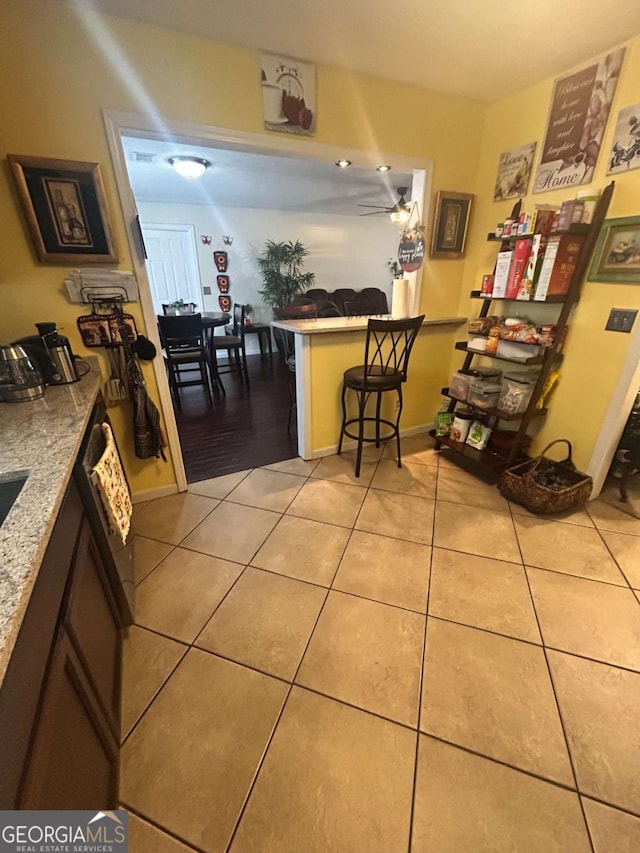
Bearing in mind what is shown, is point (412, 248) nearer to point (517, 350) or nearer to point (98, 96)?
point (517, 350)

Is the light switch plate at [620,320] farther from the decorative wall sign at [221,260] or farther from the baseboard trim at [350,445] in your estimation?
the decorative wall sign at [221,260]

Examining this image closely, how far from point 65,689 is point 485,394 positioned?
2.36 m

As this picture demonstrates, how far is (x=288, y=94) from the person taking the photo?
70.1 inches

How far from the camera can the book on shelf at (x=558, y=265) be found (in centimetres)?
177

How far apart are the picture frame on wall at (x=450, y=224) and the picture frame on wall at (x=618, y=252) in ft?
2.92

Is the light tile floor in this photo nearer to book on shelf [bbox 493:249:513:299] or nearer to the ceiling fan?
book on shelf [bbox 493:249:513:299]

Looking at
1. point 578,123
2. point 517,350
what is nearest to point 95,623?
point 517,350

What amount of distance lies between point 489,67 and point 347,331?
1513 millimetres

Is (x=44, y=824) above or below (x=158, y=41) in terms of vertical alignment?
below

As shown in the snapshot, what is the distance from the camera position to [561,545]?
180 centimetres

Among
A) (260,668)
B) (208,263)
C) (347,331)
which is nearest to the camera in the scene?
(260,668)

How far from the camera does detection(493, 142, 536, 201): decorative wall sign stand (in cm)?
209

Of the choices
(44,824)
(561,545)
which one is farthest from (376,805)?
(561,545)

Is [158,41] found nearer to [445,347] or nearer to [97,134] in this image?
[97,134]
